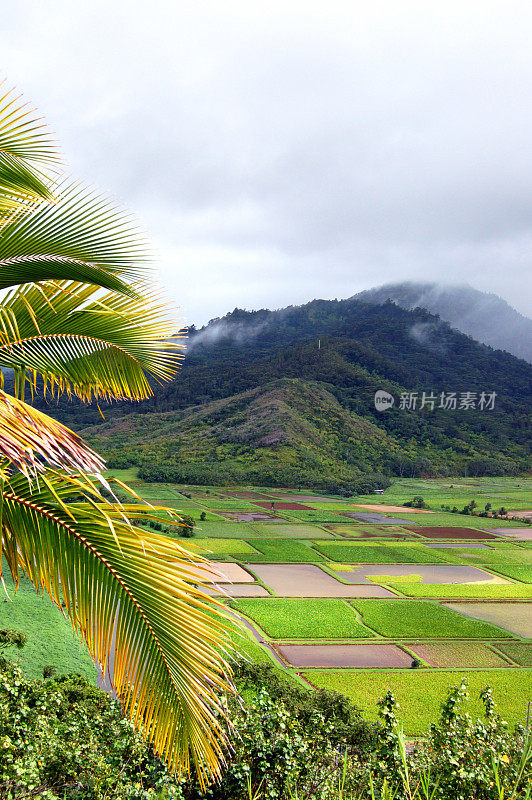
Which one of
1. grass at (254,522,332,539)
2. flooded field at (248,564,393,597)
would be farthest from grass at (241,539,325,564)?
grass at (254,522,332,539)

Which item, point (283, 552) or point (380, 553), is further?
point (380, 553)

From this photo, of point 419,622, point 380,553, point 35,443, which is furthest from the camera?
point 380,553

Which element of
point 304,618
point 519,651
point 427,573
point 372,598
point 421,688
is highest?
point 421,688

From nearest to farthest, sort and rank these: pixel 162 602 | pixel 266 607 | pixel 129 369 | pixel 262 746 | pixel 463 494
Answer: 1. pixel 162 602
2. pixel 129 369
3. pixel 262 746
4. pixel 266 607
5. pixel 463 494

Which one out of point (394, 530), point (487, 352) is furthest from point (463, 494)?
point (487, 352)

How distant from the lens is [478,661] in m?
22.2

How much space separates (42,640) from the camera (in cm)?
2066

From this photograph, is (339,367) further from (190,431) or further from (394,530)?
(394,530)

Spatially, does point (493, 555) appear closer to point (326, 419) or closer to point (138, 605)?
point (138, 605)

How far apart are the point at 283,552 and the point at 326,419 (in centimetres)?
5620

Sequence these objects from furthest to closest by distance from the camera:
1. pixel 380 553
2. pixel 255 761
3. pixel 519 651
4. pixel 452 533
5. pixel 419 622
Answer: pixel 452 533 → pixel 380 553 → pixel 419 622 → pixel 519 651 → pixel 255 761

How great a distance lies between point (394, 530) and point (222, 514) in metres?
16.4

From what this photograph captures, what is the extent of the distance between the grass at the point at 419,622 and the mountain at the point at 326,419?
44304mm

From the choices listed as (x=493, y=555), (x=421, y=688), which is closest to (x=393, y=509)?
(x=493, y=555)
